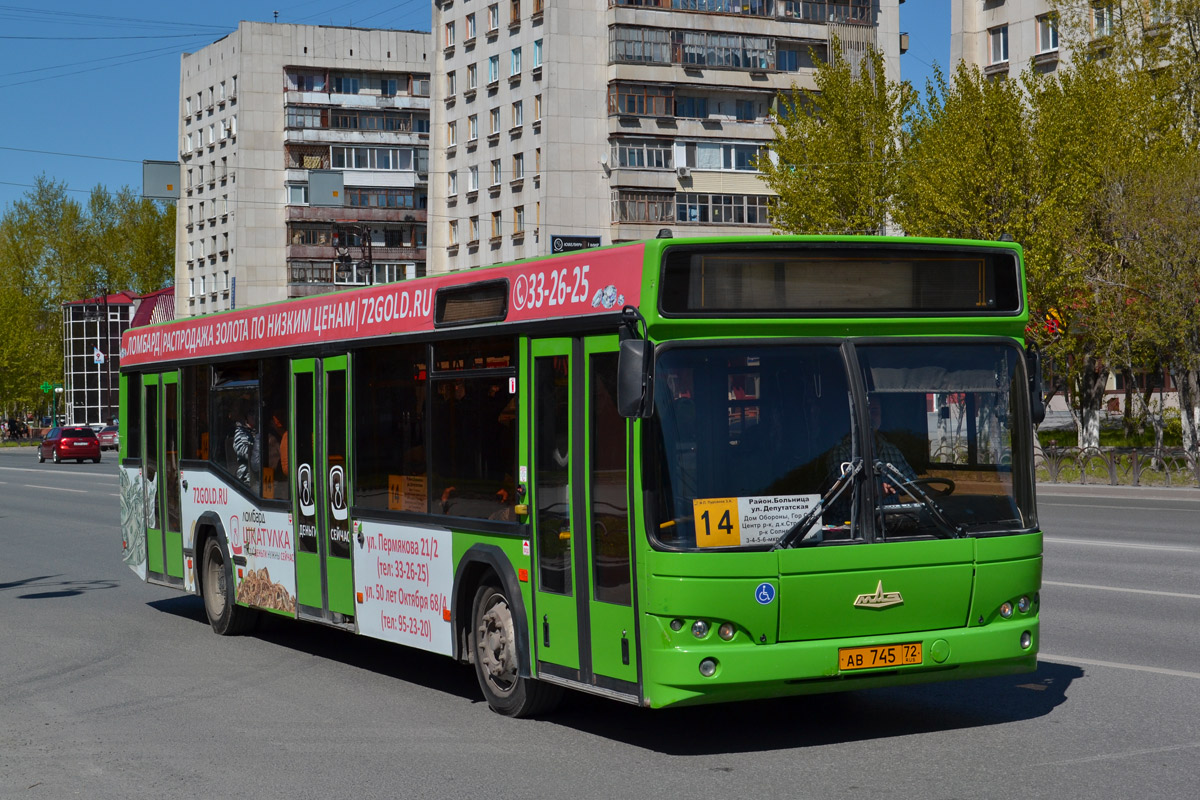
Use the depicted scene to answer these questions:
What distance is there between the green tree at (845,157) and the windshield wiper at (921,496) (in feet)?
137

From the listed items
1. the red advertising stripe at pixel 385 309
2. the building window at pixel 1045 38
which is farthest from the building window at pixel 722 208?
the red advertising stripe at pixel 385 309

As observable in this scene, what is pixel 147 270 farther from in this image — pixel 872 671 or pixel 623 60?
pixel 872 671

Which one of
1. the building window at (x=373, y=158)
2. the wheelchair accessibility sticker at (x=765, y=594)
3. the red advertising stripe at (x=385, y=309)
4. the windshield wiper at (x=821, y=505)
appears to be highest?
the building window at (x=373, y=158)

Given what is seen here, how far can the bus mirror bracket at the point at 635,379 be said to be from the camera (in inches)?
281

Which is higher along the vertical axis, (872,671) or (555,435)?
(555,435)

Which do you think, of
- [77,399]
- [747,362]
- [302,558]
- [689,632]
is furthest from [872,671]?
[77,399]

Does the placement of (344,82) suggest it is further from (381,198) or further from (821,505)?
(821,505)

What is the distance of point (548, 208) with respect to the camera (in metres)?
67.2

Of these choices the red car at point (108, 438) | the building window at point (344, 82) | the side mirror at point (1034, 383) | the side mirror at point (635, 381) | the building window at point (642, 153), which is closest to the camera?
the side mirror at point (635, 381)

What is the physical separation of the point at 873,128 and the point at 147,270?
77520 millimetres

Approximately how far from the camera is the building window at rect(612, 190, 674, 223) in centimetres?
6731

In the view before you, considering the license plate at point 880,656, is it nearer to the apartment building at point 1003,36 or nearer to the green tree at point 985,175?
the green tree at point 985,175

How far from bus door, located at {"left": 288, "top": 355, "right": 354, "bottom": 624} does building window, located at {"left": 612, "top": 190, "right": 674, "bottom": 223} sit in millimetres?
56499

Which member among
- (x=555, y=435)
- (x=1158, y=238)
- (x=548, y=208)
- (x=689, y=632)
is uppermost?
(x=548, y=208)
